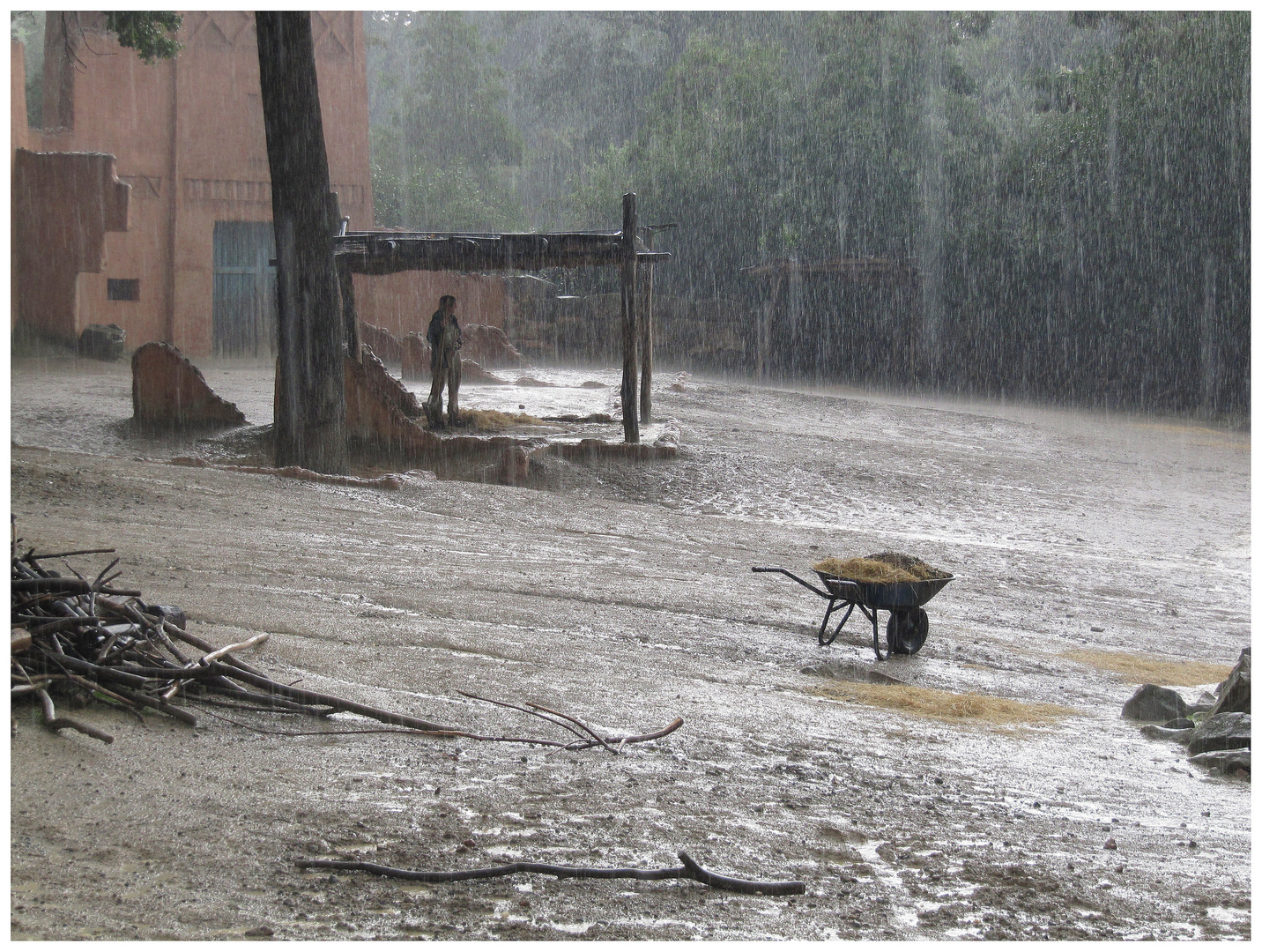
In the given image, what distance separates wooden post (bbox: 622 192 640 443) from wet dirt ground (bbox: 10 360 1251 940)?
195 cm

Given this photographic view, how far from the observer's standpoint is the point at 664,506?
11.1 m

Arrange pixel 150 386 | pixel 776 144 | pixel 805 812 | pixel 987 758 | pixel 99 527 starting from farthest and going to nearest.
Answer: pixel 776 144
pixel 150 386
pixel 99 527
pixel 987 758
pixel 805 812

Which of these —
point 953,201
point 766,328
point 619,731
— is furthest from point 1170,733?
point 953,201

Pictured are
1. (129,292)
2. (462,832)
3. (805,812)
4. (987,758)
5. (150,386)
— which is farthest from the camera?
(129,292)

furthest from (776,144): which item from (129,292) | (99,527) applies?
(99,527)

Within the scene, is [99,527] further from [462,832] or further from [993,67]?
[993,67]

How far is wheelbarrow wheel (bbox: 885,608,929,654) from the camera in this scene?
6.54 m

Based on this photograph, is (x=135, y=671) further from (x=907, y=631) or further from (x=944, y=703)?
(x=907, y=631)

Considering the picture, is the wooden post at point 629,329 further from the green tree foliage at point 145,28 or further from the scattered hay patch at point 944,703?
the scattered hay patch at point 944,703

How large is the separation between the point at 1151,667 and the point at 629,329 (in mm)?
7815

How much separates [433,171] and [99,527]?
2941 centimetres

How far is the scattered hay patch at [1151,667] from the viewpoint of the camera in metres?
6.44

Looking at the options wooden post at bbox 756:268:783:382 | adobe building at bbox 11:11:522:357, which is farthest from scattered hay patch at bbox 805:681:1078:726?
adobe building at bbox 11:11:522:357

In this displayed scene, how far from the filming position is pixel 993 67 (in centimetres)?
3291
